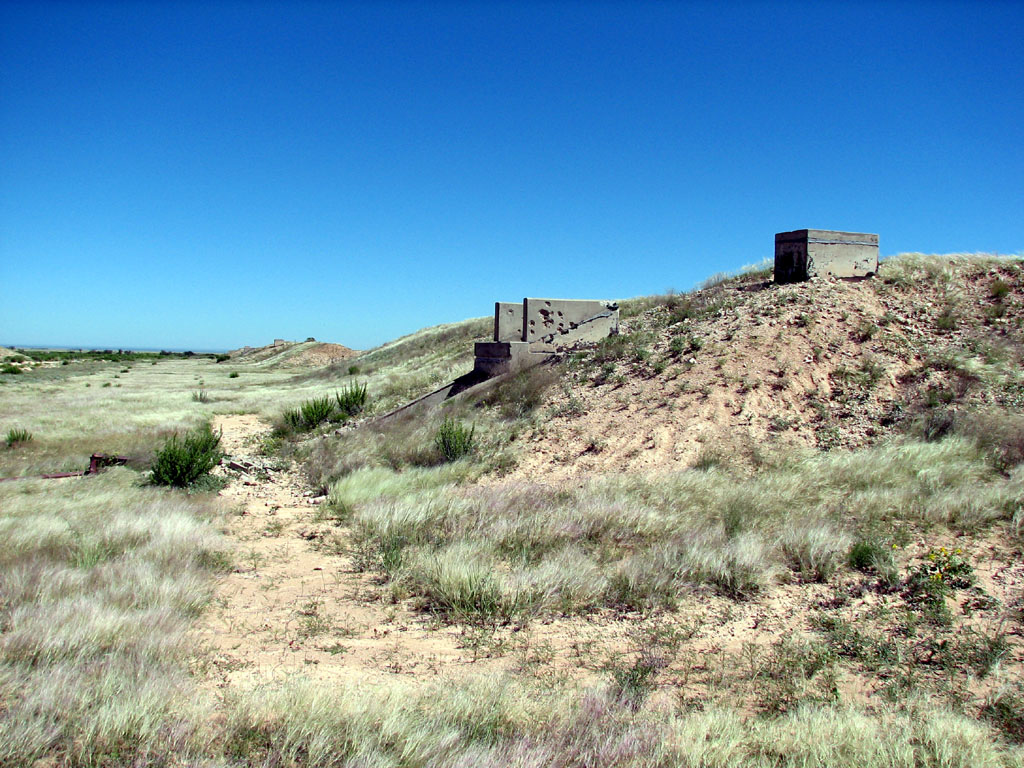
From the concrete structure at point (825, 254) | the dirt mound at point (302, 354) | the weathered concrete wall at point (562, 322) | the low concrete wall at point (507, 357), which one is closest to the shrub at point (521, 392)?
the low concrete wall at point (507, 357)

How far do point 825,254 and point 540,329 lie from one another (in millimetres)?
6831

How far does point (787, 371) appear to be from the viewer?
40.3 ft

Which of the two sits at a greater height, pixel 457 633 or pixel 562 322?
pixel 562 322

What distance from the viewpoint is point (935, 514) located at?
6.98 metres

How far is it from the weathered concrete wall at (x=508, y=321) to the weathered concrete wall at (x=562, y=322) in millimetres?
615

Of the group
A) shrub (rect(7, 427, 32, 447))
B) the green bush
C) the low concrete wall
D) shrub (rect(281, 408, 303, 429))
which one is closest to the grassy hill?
the green bush

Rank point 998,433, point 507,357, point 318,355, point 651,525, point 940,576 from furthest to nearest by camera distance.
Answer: point 318,355 < point 507,357 < point 998,433 < point 651,525 < point 940,576

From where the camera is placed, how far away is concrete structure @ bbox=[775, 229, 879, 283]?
1513cm

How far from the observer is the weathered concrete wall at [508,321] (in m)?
17.8

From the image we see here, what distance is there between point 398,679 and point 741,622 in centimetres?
269

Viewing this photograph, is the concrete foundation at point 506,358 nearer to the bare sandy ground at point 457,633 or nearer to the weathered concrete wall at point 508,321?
the weathered concrete wall at point 508,321

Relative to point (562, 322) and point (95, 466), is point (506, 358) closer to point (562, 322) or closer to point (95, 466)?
point (562, 322)

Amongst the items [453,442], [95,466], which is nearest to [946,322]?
[453,442]

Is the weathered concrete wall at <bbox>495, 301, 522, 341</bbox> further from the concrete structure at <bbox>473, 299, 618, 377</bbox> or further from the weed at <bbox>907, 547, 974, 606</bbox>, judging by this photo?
the weed at <bbox>907, 547, 974, 606</bbox>
